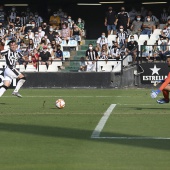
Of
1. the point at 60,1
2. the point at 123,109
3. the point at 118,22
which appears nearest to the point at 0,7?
the point at 60,1

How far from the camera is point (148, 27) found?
3750 centimetres

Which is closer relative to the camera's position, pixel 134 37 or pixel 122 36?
pixel 122 36

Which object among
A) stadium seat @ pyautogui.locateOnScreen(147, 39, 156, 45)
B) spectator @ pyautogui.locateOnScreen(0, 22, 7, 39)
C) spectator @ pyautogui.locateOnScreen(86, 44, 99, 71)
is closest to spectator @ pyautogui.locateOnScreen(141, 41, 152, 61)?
stadium seat @ pyautogui.locateOnScreen(147, 39, 156, 45)

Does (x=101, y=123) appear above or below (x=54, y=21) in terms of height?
below

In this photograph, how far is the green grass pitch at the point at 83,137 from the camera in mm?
10867

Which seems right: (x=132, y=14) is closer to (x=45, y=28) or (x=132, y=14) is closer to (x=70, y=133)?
(x=45, y=28)

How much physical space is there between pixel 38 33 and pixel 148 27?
5.48 meters

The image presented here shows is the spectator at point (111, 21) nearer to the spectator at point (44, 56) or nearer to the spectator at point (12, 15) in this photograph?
the spectator at point (44, 56)

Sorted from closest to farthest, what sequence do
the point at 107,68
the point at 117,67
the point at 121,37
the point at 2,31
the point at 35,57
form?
1. the point at 117,67
2. the point at 107,68
3. the point at 35,57
4. the point at 121,37
5. the point at 2,31

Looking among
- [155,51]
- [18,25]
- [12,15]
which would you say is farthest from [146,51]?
[12,15]

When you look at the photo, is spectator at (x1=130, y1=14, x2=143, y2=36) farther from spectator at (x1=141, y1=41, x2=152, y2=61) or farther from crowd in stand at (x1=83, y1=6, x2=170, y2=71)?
spectator at (x1=141, y1=41, x2=152, y2=61)

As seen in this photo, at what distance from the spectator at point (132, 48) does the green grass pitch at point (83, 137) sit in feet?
36.1

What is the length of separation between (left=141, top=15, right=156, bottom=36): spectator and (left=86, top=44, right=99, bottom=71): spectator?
10.3 feet

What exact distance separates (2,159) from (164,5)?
32.1m
